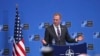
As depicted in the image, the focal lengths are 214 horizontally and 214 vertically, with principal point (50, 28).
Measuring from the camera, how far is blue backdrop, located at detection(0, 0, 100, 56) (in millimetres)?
5238

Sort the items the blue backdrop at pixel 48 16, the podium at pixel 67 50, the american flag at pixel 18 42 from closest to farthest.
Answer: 1. the podium at pixel 67 50
2. the american flag at pixel 18 42
3. the blue backdrop at pixel 48 16

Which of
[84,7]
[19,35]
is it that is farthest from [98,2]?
[19,35]

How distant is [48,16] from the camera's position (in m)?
5.25

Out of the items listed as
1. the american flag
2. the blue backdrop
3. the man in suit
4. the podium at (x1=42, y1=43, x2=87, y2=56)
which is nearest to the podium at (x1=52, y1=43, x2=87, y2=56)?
the podium at (x1=42, y1=43, x2=87, y2=56)

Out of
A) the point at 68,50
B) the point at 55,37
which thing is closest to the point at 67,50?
the point at 68,50

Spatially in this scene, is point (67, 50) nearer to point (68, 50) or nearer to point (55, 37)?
point (68, 50)

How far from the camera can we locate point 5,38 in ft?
17.5

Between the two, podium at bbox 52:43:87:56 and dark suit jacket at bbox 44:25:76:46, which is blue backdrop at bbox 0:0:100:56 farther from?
podium at bbox 52:43:87:56

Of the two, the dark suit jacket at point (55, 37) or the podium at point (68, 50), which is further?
the dark suit jacket at point (55, 37)

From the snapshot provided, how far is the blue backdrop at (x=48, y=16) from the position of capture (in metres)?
5.24

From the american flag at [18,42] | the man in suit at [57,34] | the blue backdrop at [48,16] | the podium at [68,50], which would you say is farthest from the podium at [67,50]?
the blue backdrop at [48,16]

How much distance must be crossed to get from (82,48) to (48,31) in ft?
4.19

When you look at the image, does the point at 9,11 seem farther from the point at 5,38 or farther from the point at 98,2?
the point at 98,2

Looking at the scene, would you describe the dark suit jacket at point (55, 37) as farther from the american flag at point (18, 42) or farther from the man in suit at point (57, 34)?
the american flag at point (18, 42)
